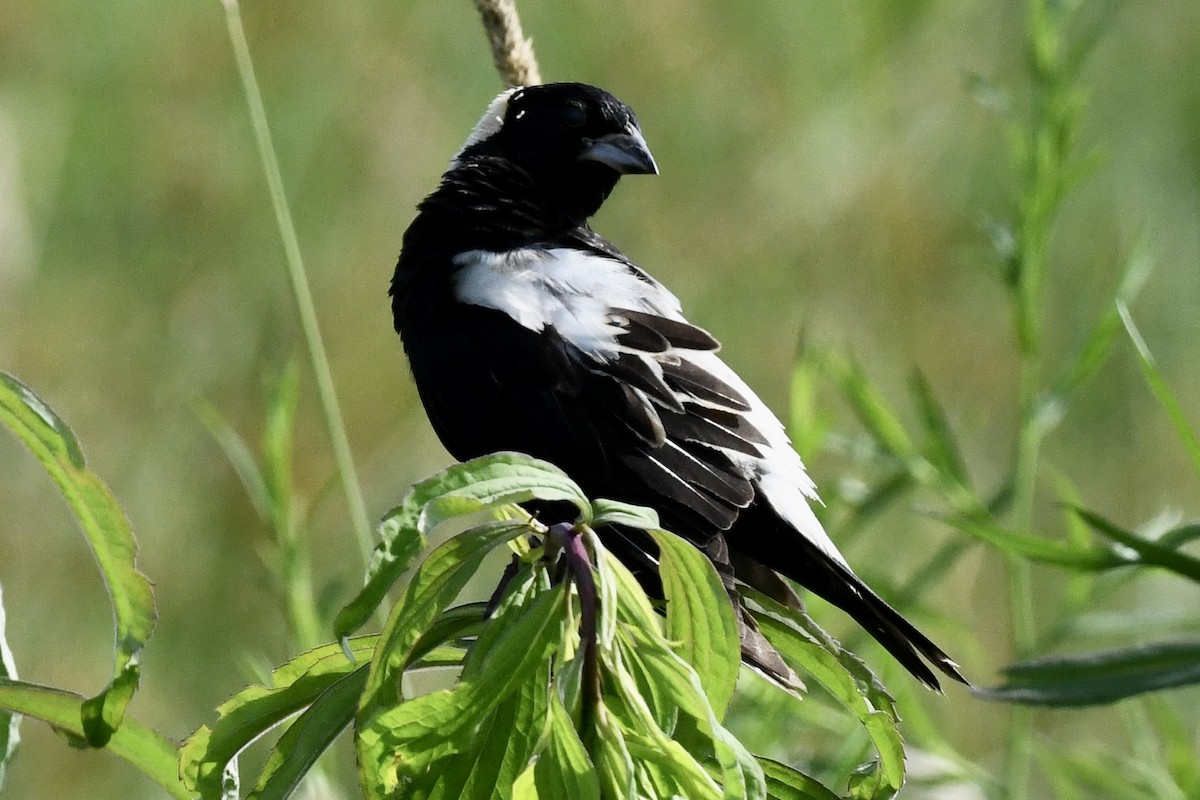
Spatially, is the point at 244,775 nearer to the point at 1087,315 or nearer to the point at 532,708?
the point at 1087,315

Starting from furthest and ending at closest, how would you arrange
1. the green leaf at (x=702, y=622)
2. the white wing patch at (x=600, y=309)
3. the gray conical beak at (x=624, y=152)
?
the gray conical beak at (x=624, y=152), the white wing patch at (x=600, y=309), the green leaf at (x=702, y=622)

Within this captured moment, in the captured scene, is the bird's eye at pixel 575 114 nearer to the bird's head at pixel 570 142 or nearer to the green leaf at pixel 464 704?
the bird's head at pixel 570 142

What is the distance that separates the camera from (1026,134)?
81.0 inches

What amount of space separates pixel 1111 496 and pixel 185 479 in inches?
88.6

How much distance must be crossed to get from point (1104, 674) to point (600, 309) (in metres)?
0.99

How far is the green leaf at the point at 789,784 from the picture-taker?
1.04 m

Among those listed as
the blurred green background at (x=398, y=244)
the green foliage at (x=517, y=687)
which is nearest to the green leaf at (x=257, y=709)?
the green foliage at (x=517, y=687)

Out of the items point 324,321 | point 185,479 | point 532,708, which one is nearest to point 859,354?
point 324,321

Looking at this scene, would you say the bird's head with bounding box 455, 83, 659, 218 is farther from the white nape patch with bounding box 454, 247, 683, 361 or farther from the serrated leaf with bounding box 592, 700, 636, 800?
the serrated leaf with bounding box 592, 700, 636, 800

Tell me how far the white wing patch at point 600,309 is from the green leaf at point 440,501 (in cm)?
103

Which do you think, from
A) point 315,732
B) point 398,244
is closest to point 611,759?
point 315,732

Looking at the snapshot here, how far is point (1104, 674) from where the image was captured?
1085 mm

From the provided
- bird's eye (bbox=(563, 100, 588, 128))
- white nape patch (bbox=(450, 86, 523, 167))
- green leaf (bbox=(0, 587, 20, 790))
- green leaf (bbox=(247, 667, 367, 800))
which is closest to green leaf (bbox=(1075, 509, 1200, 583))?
green leaf (bbox=(247, 667, 367, 800))

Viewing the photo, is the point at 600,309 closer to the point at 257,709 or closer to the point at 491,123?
the point at 491,123
